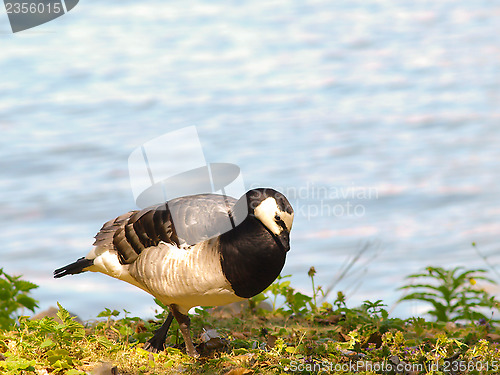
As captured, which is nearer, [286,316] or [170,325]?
[170,325]

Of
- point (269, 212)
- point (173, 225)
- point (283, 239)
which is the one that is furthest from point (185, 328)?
point (269, 212)

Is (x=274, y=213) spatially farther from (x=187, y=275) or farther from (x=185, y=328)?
(x=185, y=328)

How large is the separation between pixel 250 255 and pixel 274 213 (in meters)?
0.44

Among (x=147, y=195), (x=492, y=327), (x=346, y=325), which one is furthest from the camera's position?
(x=492, y=327)

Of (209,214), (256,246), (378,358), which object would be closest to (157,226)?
(209,214)

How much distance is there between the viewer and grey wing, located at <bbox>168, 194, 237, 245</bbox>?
568cm

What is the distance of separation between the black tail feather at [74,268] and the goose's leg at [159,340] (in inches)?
37.8

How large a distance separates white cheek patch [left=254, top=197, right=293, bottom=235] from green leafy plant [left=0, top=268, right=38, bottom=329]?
108 inches

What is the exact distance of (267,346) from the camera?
602cm

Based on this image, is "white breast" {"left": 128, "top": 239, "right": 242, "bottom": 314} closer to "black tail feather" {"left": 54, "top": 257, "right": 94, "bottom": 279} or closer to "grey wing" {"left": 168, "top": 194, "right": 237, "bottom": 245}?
"grey wing" {"left": 168, "top": 194, "right": 237, "bottom": 245}

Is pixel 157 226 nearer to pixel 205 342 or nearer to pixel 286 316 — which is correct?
pixel 205 342

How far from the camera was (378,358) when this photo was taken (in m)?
5.79

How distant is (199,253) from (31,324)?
1739 millimetres

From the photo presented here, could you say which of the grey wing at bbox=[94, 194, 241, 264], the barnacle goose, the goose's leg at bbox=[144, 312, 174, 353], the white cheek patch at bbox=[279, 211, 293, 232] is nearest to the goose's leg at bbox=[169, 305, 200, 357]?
the barnacle goose
